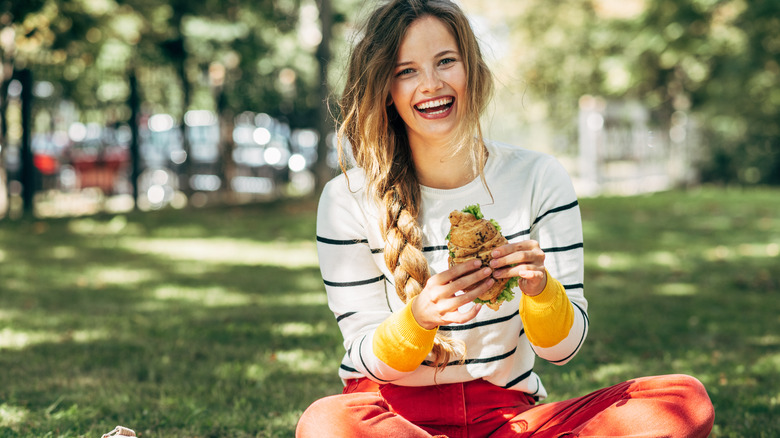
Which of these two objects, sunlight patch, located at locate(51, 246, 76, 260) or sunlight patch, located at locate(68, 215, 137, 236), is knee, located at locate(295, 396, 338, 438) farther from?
sunlight patch, located at locate(68, 215, 137, 236)

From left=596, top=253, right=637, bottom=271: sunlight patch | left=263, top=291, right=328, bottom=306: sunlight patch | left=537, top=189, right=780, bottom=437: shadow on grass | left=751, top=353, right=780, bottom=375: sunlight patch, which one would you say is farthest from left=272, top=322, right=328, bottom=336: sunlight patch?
left=596, top=253, right=637, bottom=271: sunlight patch

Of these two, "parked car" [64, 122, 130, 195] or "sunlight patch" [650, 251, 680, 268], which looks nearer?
"sunlight patch" [650, 251, 680, 268]

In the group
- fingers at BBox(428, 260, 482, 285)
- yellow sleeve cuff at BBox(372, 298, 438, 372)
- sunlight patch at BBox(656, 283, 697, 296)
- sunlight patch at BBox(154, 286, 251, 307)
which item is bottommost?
sunlight patch at BBox(656, 283, 697, 296)

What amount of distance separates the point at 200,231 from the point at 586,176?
11513mm

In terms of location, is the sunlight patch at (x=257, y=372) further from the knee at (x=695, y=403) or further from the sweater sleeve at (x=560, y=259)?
the knee at (x=695, y=403)

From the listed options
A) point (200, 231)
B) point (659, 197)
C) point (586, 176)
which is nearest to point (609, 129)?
point (586, 176)

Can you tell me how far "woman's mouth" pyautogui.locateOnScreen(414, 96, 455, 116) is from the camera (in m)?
2.72

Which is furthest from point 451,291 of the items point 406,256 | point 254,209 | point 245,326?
point 254,209

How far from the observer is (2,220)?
36.8ft

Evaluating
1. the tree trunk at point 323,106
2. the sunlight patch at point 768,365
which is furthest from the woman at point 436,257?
the tree trunk at point 323,106

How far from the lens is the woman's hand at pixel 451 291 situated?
2.26m

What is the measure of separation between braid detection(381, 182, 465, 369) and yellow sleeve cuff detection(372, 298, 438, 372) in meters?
0.13

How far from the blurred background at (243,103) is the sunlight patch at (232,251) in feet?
7.62

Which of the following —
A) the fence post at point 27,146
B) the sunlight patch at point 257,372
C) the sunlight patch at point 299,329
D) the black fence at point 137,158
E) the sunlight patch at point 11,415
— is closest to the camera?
the sunlight patch at point 11,415
